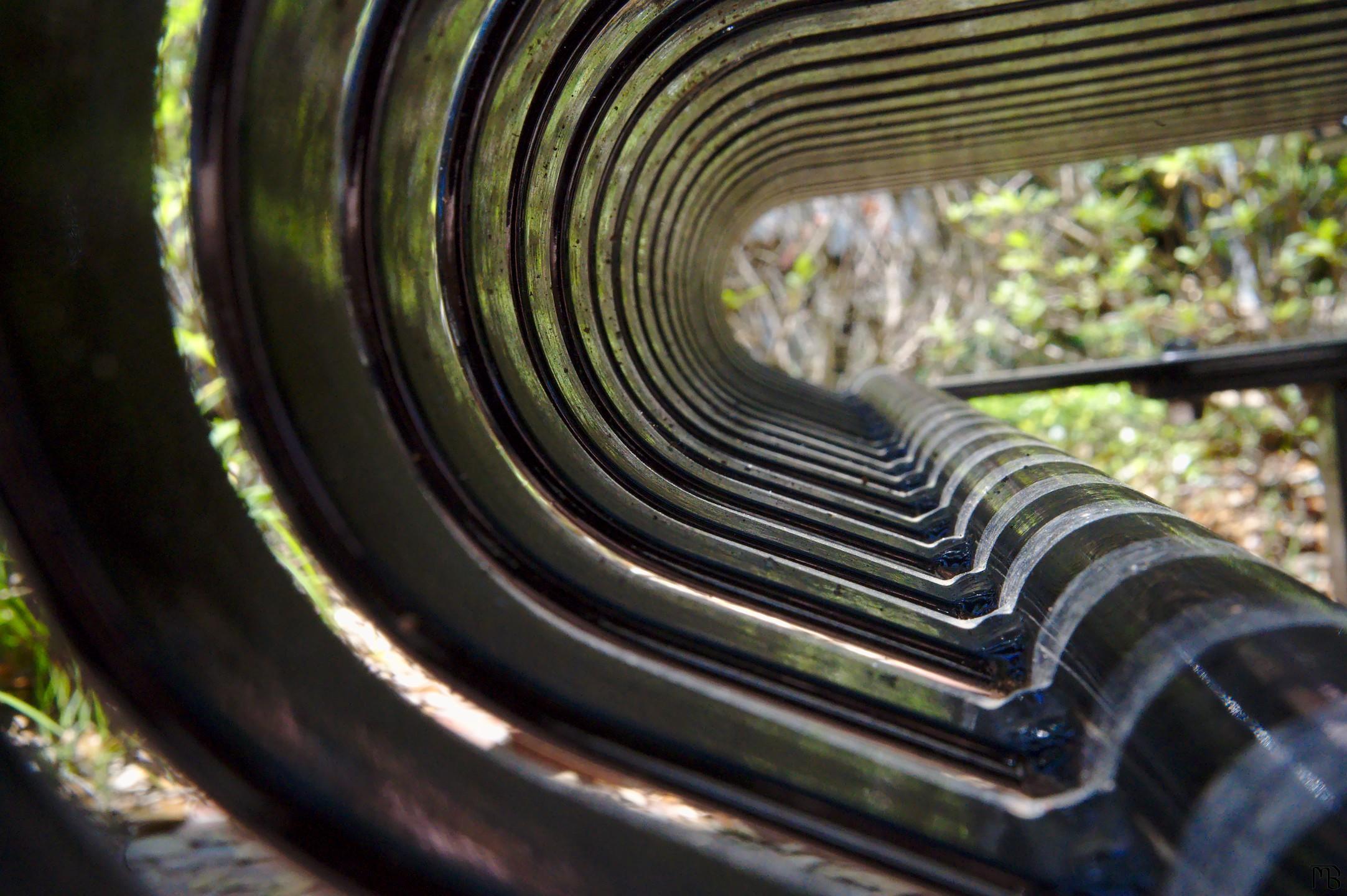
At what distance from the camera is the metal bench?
0.56 meters

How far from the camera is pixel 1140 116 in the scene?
3068 mm

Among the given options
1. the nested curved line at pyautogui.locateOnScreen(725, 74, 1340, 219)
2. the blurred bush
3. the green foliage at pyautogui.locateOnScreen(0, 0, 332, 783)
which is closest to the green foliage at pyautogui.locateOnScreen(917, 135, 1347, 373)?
the blurred bush

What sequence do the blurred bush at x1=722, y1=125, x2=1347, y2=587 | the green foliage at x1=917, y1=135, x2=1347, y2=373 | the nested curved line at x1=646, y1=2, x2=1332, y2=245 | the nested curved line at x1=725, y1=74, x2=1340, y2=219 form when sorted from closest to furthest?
the nested curved line at x1=646, y1=2, x2=1332, y2=245 → the nested curved line at x1=725, y1=74, x2=1340, y2=219 → the blurred bush at x1=722, y1=125, x2=1347, y2=587 → the green foliage at x1=917, y1=135, x2=1347, y2=373

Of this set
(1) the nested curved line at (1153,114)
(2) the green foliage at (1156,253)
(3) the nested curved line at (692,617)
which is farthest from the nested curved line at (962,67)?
(2) the green foliage at (1156,253)

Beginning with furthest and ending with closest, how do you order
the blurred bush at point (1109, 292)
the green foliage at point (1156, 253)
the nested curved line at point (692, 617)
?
1. the green foliage at point (1156, 253)
2. the blurred bush at point (1109, 292)
3. the nested curved line at point (692, 617)

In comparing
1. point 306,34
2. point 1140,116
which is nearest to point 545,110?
point 306,34

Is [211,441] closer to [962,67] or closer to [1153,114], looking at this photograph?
[962,67]

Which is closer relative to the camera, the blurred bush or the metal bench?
the metal bench

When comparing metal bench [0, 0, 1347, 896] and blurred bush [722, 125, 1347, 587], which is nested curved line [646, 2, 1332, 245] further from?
blurred bush [722, 125, 1347, 587]

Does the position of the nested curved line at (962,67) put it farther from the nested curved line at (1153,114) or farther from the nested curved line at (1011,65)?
the nested curved line at (1153,114)

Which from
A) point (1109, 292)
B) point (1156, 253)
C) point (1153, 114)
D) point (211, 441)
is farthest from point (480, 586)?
point (1156, 253)

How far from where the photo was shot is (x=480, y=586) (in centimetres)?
78

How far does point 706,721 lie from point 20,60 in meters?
0.59

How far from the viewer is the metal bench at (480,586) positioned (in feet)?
1.83
